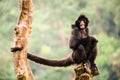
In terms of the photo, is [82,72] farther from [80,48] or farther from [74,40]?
[74,40]

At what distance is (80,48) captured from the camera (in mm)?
8844

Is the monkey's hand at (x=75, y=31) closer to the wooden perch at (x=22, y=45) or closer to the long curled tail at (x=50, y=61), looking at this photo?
the long curled tail at (x=50, y=61)

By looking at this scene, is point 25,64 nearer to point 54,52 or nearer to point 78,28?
point 78,28

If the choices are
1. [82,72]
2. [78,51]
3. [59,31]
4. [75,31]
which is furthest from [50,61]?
[59,31]

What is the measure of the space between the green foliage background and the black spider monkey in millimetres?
20045

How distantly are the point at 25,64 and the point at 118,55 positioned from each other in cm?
2323

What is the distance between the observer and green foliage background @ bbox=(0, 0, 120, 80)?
31703 millimetres

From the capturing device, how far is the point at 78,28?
9.40 metres

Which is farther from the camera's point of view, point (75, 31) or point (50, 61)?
point (75, 31)

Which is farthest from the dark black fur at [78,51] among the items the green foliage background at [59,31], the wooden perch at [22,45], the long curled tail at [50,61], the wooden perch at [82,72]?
the green foliage background at [59,31]

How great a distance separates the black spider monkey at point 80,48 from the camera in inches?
340

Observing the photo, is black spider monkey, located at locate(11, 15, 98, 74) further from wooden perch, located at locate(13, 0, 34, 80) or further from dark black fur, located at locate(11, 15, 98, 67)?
wooden perch, located at locate(13, 0, 34, 80)

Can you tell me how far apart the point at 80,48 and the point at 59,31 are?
101 ft

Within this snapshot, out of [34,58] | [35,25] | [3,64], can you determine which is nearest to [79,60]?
[34,58]
